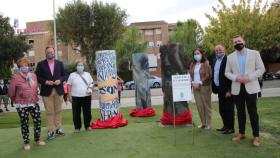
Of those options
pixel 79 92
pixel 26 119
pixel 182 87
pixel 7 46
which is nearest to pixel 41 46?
pixel 7 46

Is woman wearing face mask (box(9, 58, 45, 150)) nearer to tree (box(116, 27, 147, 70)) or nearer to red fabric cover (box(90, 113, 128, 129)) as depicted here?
red fabric cover (box(90, 113, 128, 129))

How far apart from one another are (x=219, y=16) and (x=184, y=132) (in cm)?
2271

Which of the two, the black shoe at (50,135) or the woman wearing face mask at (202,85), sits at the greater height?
the woman wearing face mask at (202,85)

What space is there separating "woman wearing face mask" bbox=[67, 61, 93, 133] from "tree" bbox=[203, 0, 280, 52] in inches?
788

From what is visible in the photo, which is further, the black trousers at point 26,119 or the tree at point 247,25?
the tree at point 247,25

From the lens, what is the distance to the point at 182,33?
60.5 meters

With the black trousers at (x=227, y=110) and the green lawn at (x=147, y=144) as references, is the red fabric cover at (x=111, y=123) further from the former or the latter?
the black trousers at (x=227, y=110)

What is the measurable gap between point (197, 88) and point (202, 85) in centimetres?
16

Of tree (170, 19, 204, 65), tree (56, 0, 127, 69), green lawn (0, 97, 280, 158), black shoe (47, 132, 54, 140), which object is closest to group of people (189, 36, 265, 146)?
Answer: green lawn (0, 97, 280, 158)

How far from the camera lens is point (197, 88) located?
1020cm

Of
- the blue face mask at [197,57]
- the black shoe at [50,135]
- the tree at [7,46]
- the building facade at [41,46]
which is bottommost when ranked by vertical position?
the black shoe at [50,135]

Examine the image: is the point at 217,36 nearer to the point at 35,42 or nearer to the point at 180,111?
the point at 180,111

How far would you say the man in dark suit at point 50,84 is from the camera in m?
9.80

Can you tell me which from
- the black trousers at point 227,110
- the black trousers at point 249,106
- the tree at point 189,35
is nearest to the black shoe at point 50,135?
the black trousers at point 227,110
